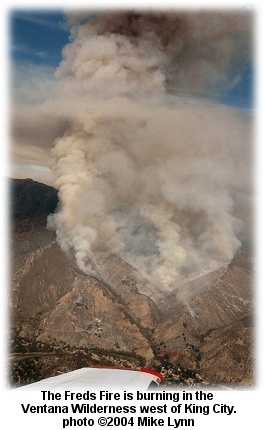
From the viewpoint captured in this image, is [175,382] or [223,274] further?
[223,274]

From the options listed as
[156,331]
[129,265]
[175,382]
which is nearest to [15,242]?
[129,265]

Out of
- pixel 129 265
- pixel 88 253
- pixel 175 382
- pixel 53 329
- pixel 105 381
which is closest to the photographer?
pixel 105 381

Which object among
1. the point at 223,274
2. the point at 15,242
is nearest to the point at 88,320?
the point at 15,242

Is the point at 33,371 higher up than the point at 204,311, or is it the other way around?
the point at 33,371

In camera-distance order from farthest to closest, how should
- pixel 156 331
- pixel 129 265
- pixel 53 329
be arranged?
pixel 129 265 → pixel 156 331 → pixel 53 329

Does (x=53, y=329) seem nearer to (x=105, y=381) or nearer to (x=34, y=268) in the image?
(x=34, y=268)

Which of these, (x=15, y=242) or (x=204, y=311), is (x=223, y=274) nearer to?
(x=204, y=311)

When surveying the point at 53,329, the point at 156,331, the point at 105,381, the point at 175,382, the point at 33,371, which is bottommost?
the point at 156,331
